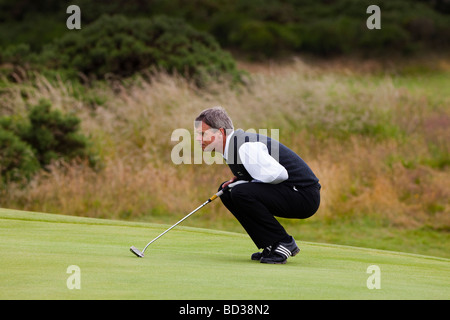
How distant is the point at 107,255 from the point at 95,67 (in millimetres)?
12645

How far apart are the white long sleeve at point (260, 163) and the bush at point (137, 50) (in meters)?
11.1

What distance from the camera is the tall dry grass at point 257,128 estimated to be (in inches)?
421

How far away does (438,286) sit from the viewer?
4.20 metres

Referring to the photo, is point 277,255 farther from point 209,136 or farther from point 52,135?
point 52,135

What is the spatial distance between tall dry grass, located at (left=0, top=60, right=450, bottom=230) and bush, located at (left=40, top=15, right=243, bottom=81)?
0.64 metres

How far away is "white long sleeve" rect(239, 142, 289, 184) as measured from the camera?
4773 millimetres

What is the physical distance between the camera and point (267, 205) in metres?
5.00

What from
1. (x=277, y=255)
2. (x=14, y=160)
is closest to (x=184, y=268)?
(x=277, y=255)

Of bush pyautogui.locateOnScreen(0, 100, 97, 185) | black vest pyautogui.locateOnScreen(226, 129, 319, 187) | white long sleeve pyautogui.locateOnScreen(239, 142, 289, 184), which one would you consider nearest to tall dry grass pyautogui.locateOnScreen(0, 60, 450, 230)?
bush pyautogui.locateOnScreen(0, 100, 97, 185)

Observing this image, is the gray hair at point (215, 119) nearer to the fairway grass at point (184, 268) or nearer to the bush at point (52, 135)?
the fairway grass at point (184, 268)

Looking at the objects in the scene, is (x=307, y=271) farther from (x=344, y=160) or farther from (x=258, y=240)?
(x=344, y=160)

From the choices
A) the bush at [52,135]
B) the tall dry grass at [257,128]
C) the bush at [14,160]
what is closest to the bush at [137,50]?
the tall dry grass at [257,128]

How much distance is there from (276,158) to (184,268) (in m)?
1.11

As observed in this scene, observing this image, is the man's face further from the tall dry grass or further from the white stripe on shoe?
the tall dry grass
